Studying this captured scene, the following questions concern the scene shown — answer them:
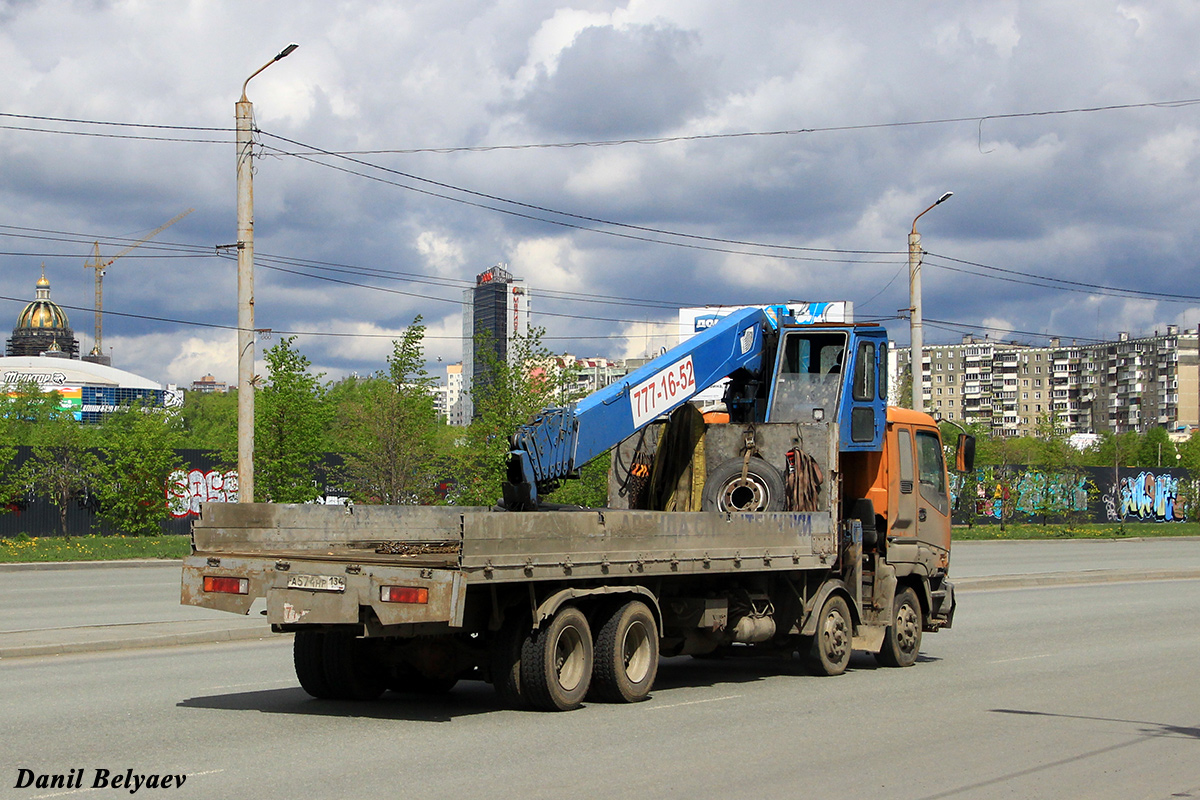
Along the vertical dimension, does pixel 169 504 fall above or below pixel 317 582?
below

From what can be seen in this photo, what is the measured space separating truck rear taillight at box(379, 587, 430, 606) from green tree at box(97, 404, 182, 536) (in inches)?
1185

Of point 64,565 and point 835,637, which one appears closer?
point 835,637

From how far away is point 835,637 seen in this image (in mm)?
12820

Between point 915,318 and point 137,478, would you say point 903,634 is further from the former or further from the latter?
point 137,478

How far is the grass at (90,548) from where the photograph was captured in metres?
28.8

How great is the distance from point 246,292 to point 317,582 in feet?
45.9

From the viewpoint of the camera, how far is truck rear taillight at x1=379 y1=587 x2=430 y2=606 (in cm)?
867

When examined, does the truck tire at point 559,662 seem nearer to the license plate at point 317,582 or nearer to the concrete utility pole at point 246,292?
the license plate at point 317,582

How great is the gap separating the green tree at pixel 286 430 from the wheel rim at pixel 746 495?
19054 mm

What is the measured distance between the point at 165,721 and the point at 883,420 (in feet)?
25.9

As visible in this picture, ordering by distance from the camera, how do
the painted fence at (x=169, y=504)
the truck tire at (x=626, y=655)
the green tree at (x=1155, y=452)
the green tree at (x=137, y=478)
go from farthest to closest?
the green tree at (x=1155, y=452), the painted fence at (x=169, y=504), the green tree at (x=137, y=478), the truck tire at (x=626, y=655)

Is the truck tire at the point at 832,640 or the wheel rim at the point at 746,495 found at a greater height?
the wheel rim at the point at 746,495

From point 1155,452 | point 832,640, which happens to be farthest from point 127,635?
point 1155,452

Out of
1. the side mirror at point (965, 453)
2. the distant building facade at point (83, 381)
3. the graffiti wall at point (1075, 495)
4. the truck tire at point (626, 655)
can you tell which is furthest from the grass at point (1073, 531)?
the distant building facade at point (83, 381)
